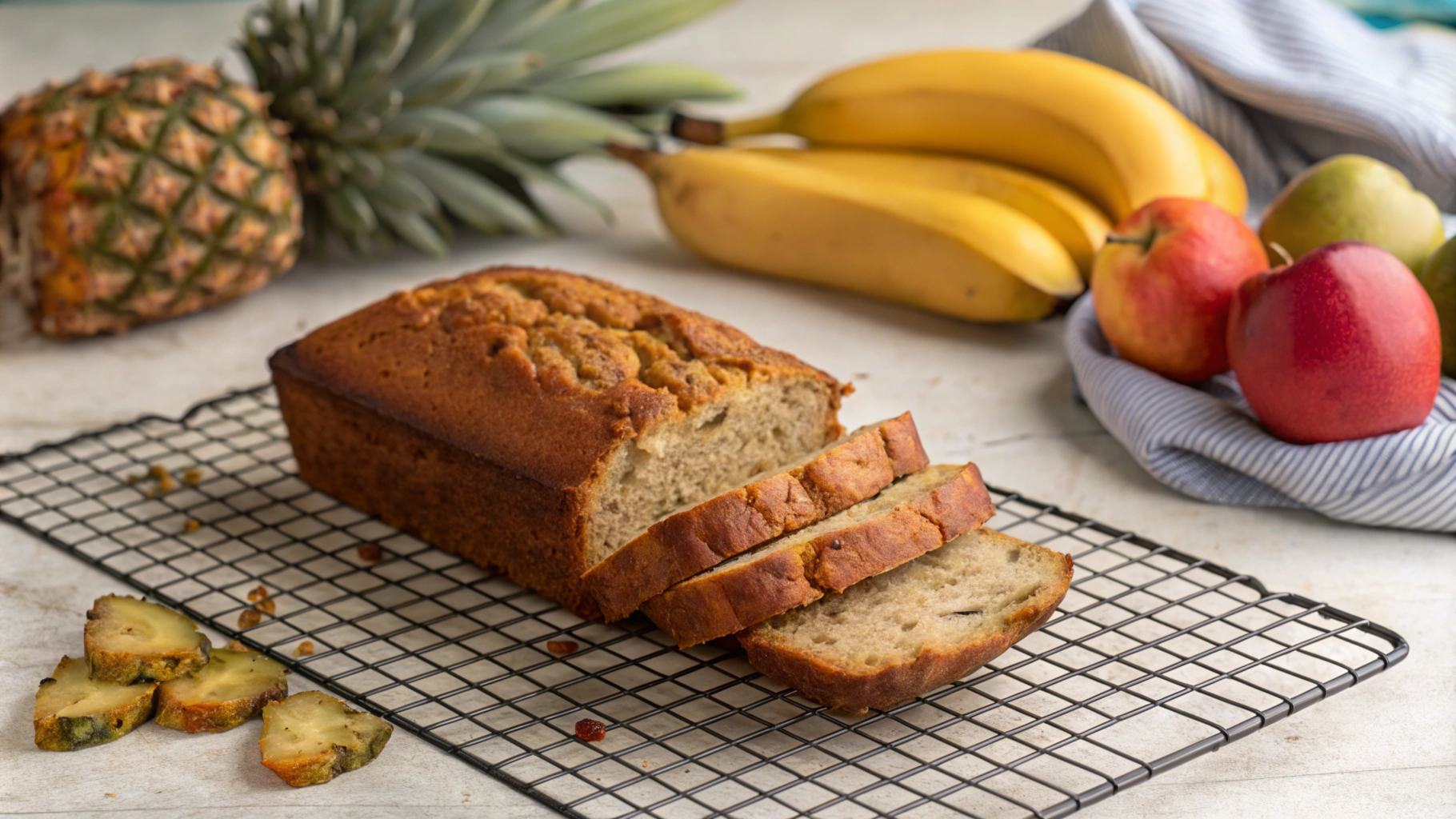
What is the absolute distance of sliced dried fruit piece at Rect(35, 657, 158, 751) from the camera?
206 cm

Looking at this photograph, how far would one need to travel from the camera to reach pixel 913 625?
2.13 metres

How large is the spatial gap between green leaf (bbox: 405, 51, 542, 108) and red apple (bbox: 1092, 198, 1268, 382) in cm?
167

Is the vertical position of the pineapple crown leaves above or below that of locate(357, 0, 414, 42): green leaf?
below

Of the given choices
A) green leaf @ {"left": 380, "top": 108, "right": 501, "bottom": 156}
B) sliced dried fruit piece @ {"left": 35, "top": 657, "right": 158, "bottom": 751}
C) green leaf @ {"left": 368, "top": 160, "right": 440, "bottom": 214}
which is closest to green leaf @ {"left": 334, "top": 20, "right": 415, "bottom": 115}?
green leaf @ {"left": 380, "top": 108, "right": 501, "bottom": 156}

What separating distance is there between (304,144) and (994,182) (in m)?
1.88

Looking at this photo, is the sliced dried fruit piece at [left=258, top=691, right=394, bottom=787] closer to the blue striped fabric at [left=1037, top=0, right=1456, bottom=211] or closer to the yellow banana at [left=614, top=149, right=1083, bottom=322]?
the yellow banana at [left=614, top=149, right=1083, bottom=322]

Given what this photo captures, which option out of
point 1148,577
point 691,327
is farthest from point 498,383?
point 1148,577

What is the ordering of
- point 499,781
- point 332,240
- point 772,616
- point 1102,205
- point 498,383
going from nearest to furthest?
point 499,781 → point 772,616 → point 498,383 → point 1102,205 → point 332,240

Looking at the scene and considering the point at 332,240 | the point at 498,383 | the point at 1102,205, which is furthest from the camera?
the point at 332,240

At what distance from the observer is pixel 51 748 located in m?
2.06

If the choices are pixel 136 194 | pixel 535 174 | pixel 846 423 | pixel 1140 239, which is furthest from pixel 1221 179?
Answer: pixel 136 194

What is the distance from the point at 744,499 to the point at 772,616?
0.61ft

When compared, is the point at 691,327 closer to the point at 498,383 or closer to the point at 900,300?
the point at 498,383

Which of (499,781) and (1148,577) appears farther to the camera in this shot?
(1148,577)
